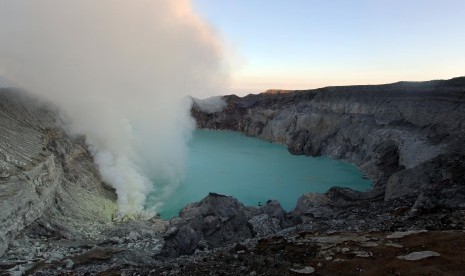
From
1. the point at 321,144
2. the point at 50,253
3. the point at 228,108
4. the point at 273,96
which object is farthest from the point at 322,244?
the point at 228,108

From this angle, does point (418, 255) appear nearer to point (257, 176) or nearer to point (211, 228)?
point (211, 228)

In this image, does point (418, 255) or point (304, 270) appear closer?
point (418, 255)

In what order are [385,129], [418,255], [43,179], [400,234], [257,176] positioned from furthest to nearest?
[385,129], [257,176], [43,179], [400,234], [418,255]

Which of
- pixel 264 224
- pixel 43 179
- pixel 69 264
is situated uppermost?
pixel 43 179

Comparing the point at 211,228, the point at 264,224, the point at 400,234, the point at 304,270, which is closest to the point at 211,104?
the point at 264,224

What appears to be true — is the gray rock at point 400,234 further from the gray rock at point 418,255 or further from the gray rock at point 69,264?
the gray rock at point 69,264

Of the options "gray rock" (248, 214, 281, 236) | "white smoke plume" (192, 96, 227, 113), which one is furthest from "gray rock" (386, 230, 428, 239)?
"white smoke plume" (192, 96, 227, 113)

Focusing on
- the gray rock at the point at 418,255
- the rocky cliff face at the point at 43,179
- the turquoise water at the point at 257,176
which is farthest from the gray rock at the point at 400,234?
the turquoise water at the point at 257,176
